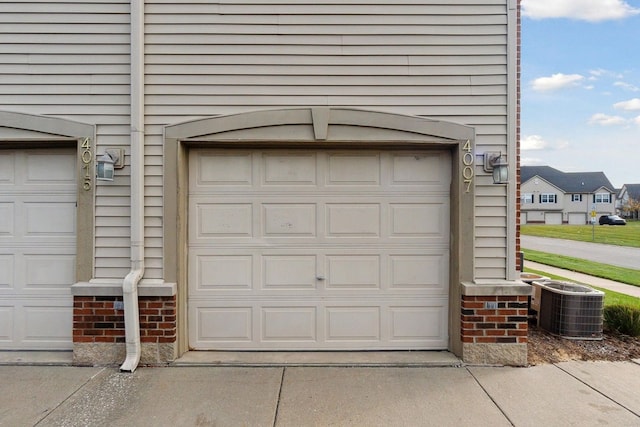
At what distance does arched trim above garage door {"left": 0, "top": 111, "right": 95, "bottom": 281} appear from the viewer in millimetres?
4043

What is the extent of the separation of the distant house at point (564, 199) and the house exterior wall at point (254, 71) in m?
49.5

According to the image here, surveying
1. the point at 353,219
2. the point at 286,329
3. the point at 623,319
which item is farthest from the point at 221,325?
the point at 623,319

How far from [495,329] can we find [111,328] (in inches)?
156

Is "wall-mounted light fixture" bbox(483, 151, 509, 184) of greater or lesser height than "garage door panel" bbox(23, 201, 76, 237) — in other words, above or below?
above

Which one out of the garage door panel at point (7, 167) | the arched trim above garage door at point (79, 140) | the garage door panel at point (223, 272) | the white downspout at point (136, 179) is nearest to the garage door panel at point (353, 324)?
the garage door panel at point (223, 272)

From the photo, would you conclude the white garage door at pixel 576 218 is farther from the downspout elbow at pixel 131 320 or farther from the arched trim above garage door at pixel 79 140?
the arched trim above garage door at pixel 79 140

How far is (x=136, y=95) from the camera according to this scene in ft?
13.1

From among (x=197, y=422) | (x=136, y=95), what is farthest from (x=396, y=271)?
(x=136, y=95)

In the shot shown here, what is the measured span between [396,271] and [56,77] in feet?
13.7

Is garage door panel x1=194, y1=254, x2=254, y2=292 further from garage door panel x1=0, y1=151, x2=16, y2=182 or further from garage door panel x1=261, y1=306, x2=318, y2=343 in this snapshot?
garage door panel x1=0, y1=151, x2=16, y2=182

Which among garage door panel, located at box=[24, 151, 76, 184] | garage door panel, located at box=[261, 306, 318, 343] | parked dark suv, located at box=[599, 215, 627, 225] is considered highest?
garage door panel, located at box=[24, 151, 76, 184]

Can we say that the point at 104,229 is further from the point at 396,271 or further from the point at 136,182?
the point at 396,271

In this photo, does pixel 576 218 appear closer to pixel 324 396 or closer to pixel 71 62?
pixel 324 396

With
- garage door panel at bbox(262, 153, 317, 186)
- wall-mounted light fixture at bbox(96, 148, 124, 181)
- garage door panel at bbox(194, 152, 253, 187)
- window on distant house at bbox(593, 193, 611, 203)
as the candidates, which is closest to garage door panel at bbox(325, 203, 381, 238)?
garage door panel at bbox(262, 153, 317, 186)
